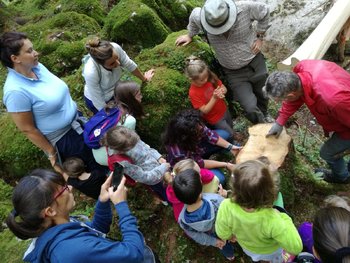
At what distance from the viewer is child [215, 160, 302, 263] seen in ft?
9.27

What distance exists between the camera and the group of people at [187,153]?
8.12 ft

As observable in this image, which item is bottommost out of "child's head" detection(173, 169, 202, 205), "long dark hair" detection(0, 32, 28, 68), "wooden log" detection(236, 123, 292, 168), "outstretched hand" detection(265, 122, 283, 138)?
"wooden log" detection(236, 123, 292, 168)

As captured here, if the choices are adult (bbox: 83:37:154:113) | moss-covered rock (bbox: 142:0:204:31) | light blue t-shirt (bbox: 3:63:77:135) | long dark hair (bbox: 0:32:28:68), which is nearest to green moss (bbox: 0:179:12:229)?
light blue t-shirt (bbox: 3:63:77:135)

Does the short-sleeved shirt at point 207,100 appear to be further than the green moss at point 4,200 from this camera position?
Yes

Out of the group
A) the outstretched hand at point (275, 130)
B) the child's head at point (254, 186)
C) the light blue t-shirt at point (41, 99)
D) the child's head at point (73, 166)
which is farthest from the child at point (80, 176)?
the outstretched hand at point (275, 130)

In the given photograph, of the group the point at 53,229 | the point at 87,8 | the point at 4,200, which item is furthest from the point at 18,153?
the point at 87,8

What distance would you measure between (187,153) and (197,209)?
101 cm

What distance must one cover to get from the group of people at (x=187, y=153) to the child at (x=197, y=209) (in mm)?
12

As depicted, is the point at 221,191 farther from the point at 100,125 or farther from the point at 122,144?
the point at 100,125

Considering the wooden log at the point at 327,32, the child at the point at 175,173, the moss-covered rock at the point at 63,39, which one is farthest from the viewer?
the moss-covered rock at the point at 63,39

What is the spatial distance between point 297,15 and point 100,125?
624 cm

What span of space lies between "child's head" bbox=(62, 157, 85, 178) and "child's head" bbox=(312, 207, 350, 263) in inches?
114

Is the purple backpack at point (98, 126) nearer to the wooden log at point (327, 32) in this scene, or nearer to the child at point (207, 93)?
the child at point (207, 93)

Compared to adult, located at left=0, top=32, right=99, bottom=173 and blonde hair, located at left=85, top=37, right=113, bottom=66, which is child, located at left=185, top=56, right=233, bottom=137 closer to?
blonde hair, located at left=85, top=37, right=113, bottom=66
